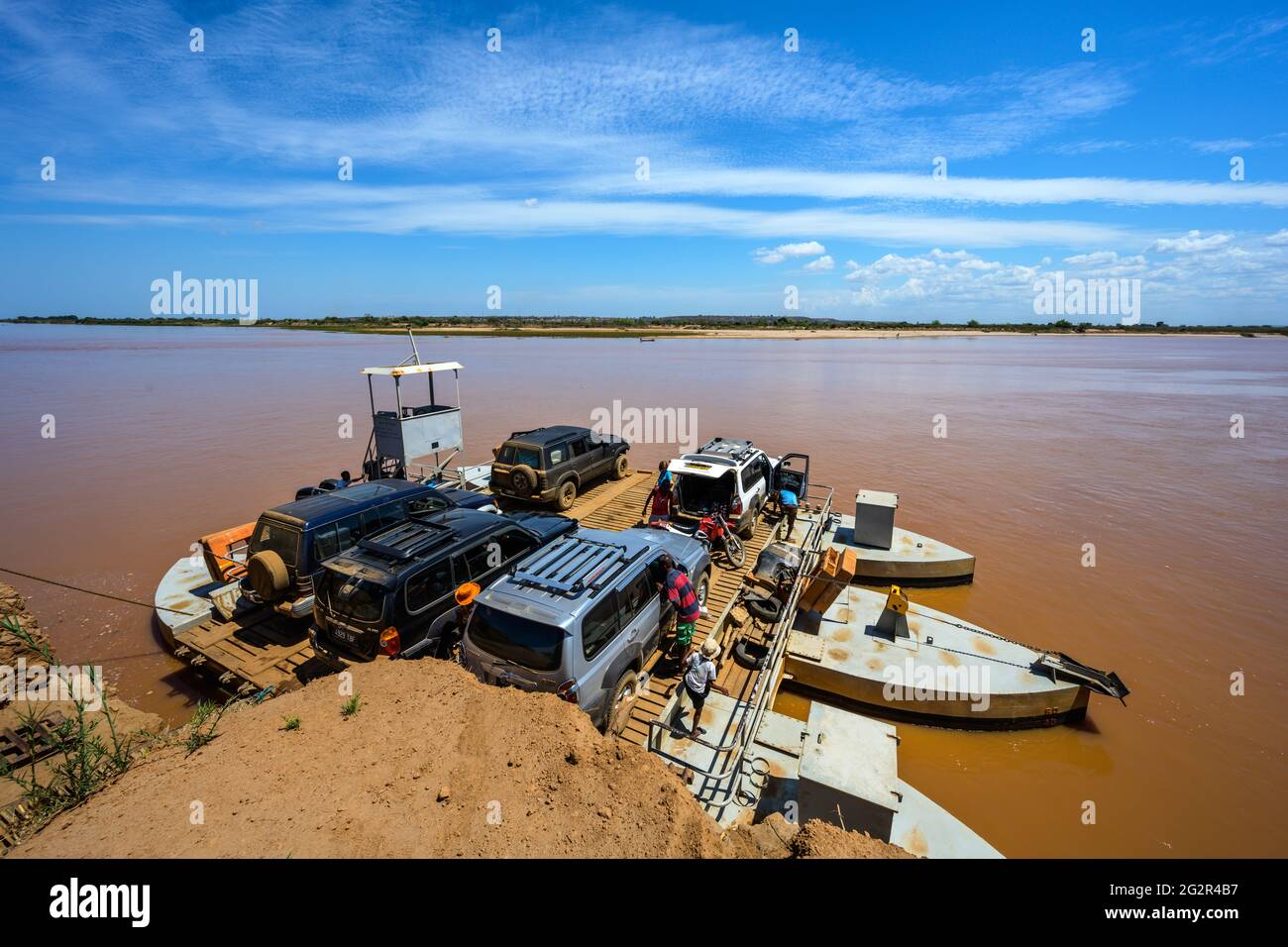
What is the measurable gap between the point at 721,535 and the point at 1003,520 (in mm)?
11557

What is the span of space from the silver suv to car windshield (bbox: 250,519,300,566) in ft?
10.7

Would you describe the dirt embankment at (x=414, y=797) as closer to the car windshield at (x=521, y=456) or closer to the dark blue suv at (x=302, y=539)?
the dark blue suv at (x=302, y=539)

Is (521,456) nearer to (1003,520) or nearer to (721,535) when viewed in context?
(721,535)

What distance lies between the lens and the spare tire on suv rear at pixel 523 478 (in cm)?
1231

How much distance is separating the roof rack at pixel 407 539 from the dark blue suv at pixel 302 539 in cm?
109

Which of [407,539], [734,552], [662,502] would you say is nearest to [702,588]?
[734,552]

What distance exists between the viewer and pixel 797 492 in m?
13.5

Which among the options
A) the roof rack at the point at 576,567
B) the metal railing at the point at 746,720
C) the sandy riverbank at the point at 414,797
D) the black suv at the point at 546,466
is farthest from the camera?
the black suv at the point at 546,466

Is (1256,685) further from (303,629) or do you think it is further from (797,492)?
(303,629)

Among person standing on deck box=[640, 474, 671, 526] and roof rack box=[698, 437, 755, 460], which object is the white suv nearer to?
roof rack box=[698, 437, 755, 460]

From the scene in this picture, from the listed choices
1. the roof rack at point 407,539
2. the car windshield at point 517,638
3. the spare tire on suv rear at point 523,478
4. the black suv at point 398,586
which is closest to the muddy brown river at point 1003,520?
the black suv at point 398,586

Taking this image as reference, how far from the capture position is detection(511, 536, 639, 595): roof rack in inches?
225

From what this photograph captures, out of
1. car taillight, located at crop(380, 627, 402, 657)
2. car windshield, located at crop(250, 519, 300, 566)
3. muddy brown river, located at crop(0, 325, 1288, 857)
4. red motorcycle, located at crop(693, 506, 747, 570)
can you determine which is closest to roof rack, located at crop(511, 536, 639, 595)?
car taillight, located at crop(380, 627, 402, 657)
